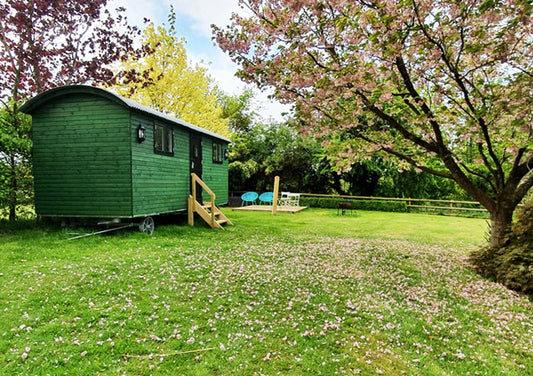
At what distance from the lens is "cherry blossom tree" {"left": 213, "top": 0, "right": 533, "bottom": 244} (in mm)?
3982

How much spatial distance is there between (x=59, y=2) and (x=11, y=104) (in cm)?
333

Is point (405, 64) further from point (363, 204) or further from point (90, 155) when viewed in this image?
point (363, 204)

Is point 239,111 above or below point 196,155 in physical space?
above

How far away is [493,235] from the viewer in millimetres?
5582

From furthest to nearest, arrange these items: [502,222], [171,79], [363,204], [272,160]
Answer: [272,160], [363,204], [171,79], [502,222]

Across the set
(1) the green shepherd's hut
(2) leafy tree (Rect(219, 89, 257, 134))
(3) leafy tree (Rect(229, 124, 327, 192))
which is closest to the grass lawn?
(1) the green shepherd's hut

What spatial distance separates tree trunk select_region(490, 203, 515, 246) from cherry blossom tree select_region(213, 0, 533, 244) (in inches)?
0.7

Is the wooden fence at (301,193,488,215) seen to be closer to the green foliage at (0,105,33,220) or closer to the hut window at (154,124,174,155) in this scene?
the hut window at (154,124,174,155)

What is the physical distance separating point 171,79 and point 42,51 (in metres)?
5.99

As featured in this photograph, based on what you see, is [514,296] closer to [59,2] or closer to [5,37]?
[59,2]

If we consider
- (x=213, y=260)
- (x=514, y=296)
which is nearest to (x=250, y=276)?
(x=213, y=260)

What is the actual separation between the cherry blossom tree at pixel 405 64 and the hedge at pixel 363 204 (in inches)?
447

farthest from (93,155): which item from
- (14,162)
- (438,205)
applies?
(438,205)

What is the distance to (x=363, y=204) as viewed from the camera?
705 inches
